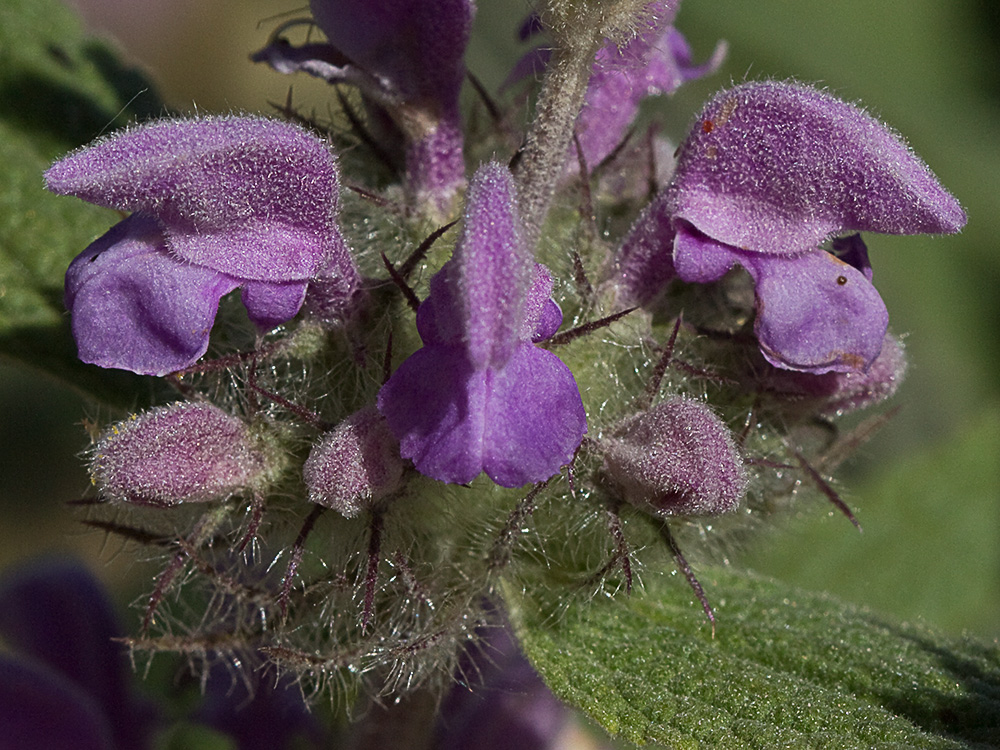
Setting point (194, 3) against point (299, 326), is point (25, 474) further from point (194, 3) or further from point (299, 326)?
point (299, 326)

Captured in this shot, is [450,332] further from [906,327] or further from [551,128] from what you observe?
[906,327]

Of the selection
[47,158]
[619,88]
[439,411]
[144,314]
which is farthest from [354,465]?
[47,158]

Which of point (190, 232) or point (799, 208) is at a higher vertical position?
point (799, 208)

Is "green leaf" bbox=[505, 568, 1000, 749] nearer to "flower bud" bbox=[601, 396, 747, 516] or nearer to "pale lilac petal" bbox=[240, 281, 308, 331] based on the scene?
"flower bud" bbox=[601, 396, 747, 516]

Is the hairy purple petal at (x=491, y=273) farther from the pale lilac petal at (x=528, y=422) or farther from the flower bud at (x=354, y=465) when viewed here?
the flower bud at (x=354, y=465)

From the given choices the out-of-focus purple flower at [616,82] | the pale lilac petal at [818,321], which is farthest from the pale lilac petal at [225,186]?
the pale lilac petal at [818,321]

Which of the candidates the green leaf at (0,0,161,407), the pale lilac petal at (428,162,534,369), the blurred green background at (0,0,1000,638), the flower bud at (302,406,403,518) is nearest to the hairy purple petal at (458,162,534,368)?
the pale lilac petal at (428,162,534,369)

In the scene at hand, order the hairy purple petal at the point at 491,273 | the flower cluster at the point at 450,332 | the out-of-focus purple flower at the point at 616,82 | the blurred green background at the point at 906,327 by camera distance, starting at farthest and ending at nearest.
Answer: the blurred green background at the point at 906,327 < the out-of-focus purple flower at the point at 616,82 < the flower cluster at the point at 450,332 < the hairy purple petal at the point at 491,273

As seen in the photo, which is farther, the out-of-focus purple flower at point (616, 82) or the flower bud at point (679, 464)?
the out-of-focus purple flower at point (616, 82)
